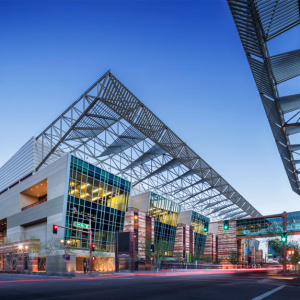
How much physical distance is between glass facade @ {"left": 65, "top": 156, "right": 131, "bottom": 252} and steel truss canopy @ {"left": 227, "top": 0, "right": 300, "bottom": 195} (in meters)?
31.5

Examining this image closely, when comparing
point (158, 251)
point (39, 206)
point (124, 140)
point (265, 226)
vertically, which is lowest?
point (158, 251)

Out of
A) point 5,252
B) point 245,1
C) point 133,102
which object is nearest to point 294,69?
point 245,1

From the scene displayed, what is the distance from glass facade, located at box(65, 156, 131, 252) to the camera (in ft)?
156

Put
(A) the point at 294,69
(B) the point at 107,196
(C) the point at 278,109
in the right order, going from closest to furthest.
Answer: (A) the point at 294,69
(C) the point at 278,109
(B) the point at 107,196

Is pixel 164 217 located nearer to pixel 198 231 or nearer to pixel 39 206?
pixel 198 231

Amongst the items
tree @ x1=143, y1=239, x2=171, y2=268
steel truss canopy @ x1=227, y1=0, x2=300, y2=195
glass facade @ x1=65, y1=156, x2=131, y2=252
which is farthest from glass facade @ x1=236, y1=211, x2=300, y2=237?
steel truss canopy @ x1=227, y1=0, x2=300, y2=195

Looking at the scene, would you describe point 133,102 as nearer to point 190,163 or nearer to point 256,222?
point 190,163

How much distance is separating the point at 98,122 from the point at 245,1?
3331 centimetres

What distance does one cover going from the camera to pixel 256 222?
278 ft

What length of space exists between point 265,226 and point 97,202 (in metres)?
51.1

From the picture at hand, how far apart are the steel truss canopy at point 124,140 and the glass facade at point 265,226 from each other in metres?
11.9

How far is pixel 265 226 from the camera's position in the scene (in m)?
83.2

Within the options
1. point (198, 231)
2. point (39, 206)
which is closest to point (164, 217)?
point (198, 231)

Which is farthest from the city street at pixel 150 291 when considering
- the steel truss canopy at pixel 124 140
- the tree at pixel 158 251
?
the tree at pixel 158 251
